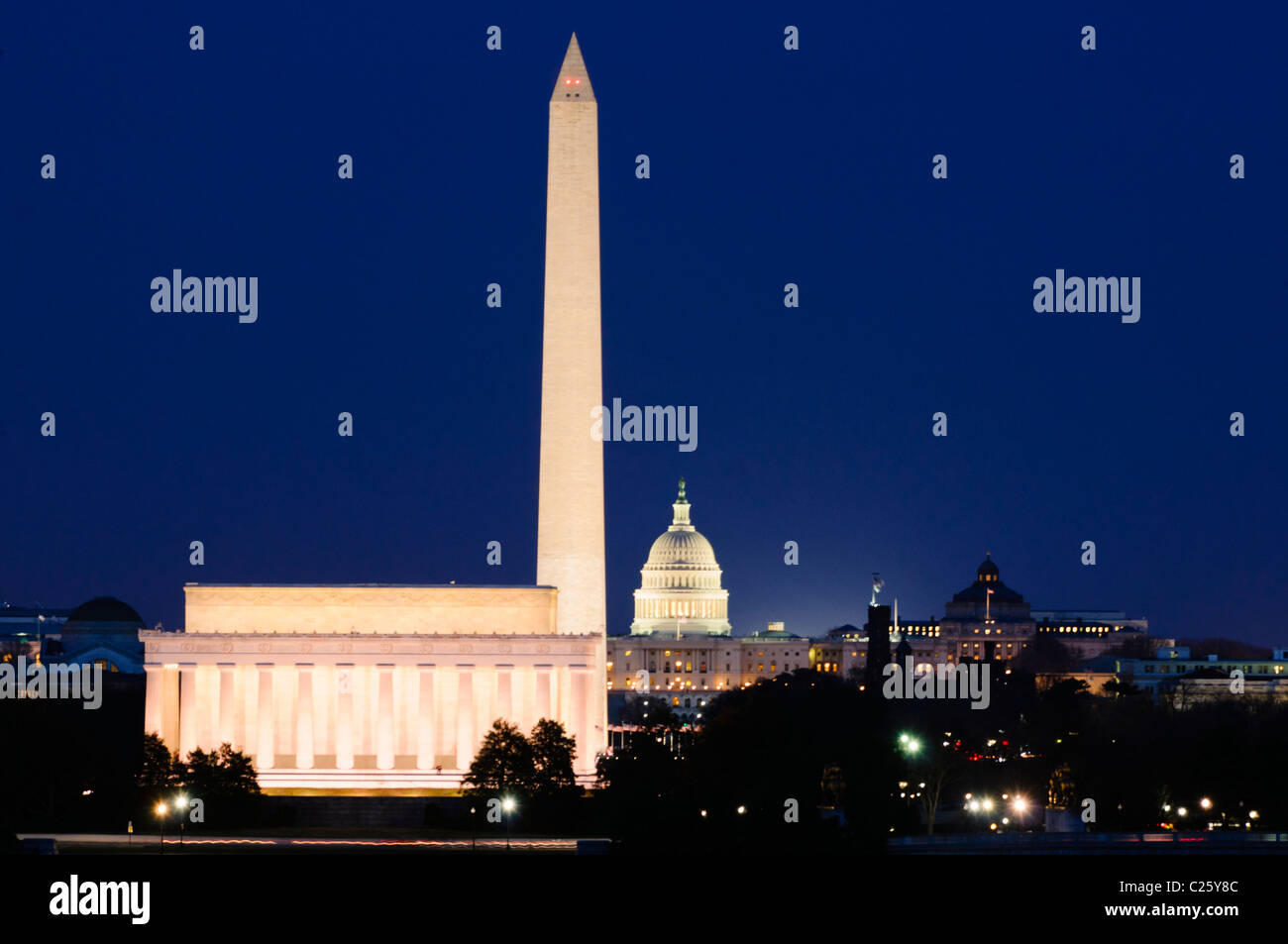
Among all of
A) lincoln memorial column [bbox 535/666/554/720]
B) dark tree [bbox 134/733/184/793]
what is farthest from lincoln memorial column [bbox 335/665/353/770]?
dark tree [bbox 134/733/184/793]

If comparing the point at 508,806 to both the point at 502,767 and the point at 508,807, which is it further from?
the point at 502,767

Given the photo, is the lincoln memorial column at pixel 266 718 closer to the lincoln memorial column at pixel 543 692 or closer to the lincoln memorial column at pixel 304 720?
the lincoln memorial column at pixel 304 720

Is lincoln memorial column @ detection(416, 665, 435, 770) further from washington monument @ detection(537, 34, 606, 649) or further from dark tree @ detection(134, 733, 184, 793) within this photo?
dark tree @ detection(134, 733, 184, 793)

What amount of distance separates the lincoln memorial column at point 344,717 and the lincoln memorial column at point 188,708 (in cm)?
691

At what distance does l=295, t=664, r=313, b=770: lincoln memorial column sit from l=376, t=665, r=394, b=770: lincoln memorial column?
326cm

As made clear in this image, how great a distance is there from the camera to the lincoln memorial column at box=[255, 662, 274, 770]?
127625 mm

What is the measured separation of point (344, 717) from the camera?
128m

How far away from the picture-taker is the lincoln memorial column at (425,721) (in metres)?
128

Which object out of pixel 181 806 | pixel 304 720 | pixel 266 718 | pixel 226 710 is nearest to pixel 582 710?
pixel 304 720

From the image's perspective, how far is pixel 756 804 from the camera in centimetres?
9262
